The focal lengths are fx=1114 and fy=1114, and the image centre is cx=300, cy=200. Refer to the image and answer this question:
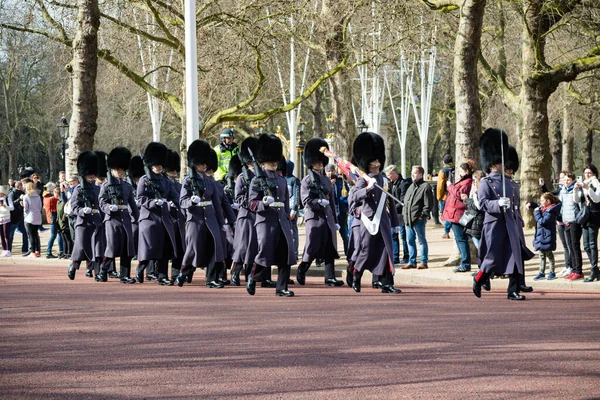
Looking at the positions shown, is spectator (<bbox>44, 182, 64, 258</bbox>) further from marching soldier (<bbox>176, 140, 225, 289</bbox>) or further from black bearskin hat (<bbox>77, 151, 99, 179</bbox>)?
marching soldier (<bbox>176, 140, 225, 289</bbox>)

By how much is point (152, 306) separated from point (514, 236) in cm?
416

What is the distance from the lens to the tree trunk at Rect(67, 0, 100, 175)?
821 inches

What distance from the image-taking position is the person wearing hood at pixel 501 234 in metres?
12.6

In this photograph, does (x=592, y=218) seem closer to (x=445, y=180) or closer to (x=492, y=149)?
(x=492, y=149)

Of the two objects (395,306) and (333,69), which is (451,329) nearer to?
(395,306)

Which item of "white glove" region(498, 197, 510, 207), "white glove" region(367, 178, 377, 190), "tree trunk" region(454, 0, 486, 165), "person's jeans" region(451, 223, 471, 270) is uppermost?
"tree trunk" region(454, 0, 486, 165)

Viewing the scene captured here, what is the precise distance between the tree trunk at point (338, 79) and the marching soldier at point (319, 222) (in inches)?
401

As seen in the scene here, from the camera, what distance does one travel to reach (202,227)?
47.7 feet

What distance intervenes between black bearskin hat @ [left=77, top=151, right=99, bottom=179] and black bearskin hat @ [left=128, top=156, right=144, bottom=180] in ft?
2.58

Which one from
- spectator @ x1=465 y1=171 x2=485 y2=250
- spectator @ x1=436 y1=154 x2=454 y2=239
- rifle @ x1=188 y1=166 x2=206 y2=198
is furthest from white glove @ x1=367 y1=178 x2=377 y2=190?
spectator @ x1=436 y1=154 x2=454 y2=239

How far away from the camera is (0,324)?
10500mm

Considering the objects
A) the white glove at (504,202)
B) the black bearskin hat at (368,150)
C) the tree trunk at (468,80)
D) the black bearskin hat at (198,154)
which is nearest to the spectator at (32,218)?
the black bearskin hat at (198,154)

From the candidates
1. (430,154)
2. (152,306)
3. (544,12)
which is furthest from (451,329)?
(430,154)

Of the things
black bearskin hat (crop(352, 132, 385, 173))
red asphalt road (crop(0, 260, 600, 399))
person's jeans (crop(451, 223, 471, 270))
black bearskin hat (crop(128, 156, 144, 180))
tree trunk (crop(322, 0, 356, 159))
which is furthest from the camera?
tree trunk (crop(322, 0, 356, 159))
